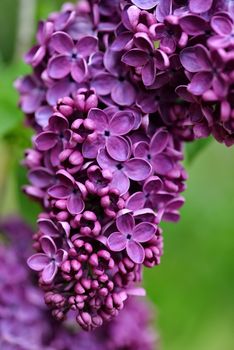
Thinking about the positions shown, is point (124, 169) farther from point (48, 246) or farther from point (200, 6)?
point (200, 6)

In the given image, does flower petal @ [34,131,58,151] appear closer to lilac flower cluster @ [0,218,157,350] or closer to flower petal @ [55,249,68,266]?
flower petal @ [55,249,68,266]

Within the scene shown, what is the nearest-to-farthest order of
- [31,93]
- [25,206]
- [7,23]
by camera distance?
[31,93] < [25,206] < [7,23]

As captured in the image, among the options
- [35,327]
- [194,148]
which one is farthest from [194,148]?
[35,327]

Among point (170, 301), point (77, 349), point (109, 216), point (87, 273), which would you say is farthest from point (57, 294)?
point (170, 301)

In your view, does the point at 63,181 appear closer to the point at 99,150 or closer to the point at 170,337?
the point at 99,150

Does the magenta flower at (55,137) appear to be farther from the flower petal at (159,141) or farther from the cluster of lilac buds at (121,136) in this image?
the flower petal at (159,141)

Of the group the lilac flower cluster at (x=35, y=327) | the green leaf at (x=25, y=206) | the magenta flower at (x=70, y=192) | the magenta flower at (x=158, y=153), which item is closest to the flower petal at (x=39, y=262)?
the magenta flower at (x=70, y=192)
